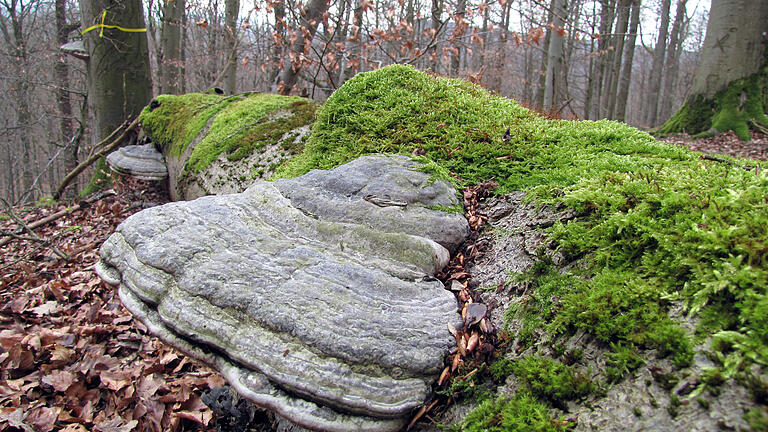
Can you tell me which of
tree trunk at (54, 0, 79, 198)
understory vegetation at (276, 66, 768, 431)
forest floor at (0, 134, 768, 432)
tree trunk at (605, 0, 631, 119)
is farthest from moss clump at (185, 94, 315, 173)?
tree trunk at (605, 0, 631, 119)

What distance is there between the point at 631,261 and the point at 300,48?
336 inches

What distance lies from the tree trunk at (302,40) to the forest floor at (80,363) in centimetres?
510

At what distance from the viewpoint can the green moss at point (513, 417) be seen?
136 centimetres

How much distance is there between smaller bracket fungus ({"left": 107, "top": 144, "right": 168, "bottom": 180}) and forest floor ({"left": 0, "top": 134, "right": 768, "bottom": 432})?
1.42 m

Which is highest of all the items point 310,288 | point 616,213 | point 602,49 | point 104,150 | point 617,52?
point 602,49

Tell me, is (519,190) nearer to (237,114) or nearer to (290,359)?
(290,359)

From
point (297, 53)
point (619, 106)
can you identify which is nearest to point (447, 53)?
point (297, 53)

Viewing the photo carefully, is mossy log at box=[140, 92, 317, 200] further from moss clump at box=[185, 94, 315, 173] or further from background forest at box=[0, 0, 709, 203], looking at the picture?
background forest at box=[0, 0, 709, 203]

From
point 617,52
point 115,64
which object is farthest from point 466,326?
point 617,52

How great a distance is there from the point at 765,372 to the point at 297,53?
8.41m

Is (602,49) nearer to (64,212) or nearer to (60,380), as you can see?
(64,212)

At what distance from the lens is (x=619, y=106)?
18.6 metres

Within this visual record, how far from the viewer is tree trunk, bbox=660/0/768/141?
371 inches

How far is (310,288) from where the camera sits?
1.90 meters
